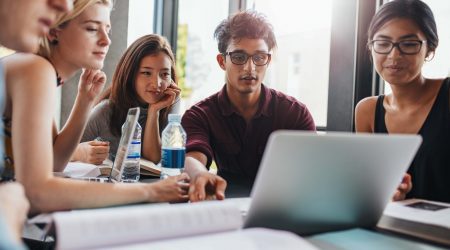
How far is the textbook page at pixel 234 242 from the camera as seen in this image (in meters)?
0.48

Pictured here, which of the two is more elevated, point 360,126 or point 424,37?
point 424,37

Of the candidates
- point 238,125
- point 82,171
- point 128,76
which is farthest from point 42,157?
point 128,76

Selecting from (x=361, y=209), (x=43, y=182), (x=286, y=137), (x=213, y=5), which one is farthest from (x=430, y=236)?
(x=213, y=5)

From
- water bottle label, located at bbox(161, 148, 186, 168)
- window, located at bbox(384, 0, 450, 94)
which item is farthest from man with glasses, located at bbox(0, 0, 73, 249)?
window, located at bbox(384, 0, 450, 94)

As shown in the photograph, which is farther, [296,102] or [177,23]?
[177,23]

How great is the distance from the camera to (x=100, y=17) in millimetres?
1204

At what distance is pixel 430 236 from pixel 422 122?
84 cm

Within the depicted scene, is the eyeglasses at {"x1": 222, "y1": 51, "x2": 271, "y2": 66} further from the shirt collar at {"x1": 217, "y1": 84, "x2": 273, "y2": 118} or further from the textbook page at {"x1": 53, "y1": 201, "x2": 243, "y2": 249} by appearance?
the textbook page at {"x1": 53, "y1": 201, "x2": 243, "y2": 249}

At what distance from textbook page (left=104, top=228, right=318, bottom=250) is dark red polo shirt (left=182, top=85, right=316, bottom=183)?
101 cm

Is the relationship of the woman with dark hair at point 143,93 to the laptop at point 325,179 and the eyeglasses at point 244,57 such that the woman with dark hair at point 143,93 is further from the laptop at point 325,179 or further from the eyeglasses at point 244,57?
the laptop at point 325,179

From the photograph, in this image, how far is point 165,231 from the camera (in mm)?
520

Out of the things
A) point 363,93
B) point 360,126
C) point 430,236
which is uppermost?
point 363,93

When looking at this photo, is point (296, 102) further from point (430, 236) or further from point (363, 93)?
point (430, 236)

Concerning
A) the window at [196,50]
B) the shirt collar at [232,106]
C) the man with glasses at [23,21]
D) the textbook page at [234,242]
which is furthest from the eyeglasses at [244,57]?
the window at [196,50]
